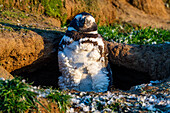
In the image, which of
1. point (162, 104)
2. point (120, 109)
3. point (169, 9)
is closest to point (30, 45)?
point (120, 109)

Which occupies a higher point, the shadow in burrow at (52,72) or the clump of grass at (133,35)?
the clump of grass at (133,35)

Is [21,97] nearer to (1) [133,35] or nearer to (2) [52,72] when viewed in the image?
(2) [52,72]

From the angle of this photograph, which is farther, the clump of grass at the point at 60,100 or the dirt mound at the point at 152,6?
the dirt mound at the point at 152,6

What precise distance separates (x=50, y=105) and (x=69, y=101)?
27cm

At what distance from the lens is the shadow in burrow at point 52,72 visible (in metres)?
4.54

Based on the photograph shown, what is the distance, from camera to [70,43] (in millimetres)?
4020

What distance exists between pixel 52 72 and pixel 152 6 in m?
7.44

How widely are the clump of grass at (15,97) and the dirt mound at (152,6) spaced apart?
8.59 m

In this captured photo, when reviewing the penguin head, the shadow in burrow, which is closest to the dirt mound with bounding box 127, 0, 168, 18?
the shadow in burrow

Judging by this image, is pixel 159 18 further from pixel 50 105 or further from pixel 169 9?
pixel 50 105

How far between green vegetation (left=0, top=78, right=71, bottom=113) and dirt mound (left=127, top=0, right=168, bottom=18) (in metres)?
8.42

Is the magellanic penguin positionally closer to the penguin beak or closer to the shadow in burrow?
the penguin beak

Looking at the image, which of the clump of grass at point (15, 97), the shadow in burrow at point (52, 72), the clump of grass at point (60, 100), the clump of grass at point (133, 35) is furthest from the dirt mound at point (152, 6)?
the clump of grass at point (15, 97)

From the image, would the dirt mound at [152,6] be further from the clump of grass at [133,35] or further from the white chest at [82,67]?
the white chest at [82,67]
